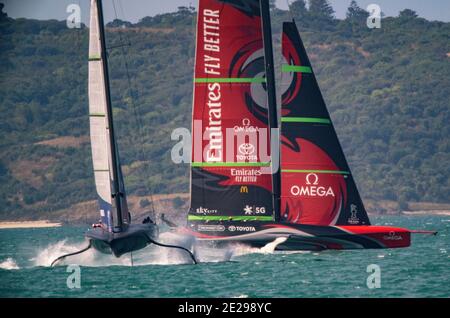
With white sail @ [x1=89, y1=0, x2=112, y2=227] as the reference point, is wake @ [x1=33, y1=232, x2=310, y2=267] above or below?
below

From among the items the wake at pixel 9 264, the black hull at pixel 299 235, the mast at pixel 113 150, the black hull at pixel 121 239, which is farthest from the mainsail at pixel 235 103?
the wake at pixel 9 264

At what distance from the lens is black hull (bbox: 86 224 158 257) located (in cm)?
3591

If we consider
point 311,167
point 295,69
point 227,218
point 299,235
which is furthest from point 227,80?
point 299,235

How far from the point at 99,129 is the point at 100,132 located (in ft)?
0.32

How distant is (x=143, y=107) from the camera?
186375 millimetres

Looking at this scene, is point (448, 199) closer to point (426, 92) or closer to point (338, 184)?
point (426, 92)

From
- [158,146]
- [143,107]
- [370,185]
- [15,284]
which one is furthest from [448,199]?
[15,284]

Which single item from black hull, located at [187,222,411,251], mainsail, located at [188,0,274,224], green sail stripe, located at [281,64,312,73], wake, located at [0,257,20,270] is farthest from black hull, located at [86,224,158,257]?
green sail stripe, located at [281,64,312,73]

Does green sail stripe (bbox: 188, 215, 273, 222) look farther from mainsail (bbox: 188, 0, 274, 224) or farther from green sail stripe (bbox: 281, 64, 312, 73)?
green sail stripe (bbox: 281, 64, 312, 73)

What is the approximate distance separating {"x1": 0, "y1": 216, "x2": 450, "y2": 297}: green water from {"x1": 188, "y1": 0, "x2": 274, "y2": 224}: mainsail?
2370 millimetres

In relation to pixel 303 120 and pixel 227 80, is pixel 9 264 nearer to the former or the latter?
pixel 227 80

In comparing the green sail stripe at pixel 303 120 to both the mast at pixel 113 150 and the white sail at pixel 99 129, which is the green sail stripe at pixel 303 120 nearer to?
the mast at pixel 113 150

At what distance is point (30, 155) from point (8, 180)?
8938 millimetres

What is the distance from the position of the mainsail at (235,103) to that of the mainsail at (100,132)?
645cm
